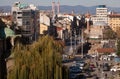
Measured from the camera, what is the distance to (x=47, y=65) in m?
21.1

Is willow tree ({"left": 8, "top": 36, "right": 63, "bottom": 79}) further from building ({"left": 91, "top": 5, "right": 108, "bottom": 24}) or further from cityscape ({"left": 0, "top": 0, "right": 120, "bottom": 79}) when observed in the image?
building ({"left": 91, "top": 5, "right": 108, "bottom": 24})

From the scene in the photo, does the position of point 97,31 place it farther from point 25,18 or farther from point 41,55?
point 41,55

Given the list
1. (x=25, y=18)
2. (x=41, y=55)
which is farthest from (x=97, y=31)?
(x=41, y=55)

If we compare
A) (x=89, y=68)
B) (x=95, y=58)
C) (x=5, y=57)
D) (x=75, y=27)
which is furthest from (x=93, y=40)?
(x=5, y=57)

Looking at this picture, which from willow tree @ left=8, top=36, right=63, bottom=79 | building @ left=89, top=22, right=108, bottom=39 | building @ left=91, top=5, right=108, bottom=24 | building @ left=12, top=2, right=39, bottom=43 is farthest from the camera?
building @ left=91, top=5, right=108, bottom=24

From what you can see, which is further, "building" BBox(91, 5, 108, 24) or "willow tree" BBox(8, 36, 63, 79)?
"building" BBox(91, 5, 108, 24)

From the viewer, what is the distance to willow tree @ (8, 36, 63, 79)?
810 inches

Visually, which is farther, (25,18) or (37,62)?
(25,18)

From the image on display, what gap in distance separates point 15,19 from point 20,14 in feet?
3.49

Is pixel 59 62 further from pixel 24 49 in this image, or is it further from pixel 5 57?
pixel 5 57

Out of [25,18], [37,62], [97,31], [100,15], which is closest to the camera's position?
[37,62]

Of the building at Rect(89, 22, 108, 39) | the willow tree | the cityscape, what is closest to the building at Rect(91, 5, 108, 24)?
the building at Rect(89, 22, 108, 39)

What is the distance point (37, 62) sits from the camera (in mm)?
20984

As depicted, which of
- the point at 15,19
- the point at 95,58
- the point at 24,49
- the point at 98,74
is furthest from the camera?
the point at 15,19
